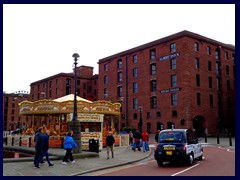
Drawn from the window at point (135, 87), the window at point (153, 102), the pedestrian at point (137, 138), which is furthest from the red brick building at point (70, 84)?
the pedestrian at point (137, 138)

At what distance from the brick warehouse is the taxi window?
2847 cm

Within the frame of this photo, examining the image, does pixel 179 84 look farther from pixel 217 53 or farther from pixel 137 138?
pixel 137 138

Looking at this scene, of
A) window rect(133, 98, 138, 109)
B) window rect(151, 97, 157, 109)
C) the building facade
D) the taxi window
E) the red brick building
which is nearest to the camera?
the taxi window

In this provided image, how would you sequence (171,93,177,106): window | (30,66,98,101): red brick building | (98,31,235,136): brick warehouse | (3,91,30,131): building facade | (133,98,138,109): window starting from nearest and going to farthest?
(98,31,235,136): brick warehouse < (171,93,177,106): window < (133,98,138,109): window < (30,66,98,101): red brick building < (3,91,30,131): building facade

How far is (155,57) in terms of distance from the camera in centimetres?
5178

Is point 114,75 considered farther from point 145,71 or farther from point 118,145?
point 118,145

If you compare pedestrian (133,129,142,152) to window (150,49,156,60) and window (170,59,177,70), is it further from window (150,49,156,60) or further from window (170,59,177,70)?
window (150,49,156,60)

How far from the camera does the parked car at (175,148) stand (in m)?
13.1

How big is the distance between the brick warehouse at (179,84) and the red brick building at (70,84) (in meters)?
20.7

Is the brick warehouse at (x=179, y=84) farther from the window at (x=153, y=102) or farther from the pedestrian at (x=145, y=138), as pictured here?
the pedestrian at (x=145, y=138)

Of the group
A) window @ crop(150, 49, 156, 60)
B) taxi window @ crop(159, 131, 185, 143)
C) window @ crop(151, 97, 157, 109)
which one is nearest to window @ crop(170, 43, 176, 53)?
window @ crop(150, 49, 156, 60)

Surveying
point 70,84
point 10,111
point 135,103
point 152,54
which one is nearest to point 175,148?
point 152,54

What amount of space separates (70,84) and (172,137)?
2580 inches

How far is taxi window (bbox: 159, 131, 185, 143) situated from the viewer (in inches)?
539
